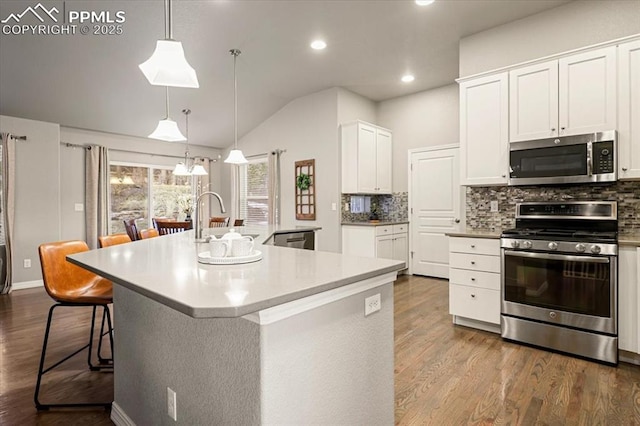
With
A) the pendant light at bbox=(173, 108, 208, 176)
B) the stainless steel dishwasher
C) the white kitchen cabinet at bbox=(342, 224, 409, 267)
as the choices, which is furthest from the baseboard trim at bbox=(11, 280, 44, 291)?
the white kitchen cabinet at bbox=(342, 224, 409, 267)

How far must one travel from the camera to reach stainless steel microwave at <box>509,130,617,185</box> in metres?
2.77

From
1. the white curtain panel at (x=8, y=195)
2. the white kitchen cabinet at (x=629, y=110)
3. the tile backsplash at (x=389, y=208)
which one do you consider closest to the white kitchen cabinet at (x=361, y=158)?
the tile backsplash at (x=389, y=208)

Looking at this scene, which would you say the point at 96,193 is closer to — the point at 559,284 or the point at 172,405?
the point at 172,405

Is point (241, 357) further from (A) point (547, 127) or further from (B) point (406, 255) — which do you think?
(B) point (406, 255)

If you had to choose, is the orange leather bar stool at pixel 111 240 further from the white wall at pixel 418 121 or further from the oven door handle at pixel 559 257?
the white wall at pixel 418 121

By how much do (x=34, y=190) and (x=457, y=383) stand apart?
595cm

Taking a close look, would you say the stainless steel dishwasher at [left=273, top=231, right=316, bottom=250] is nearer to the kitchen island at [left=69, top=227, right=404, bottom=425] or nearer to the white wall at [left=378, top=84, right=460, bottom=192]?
the kitchen island at [left=69, top=227, right=404, bottom=425]

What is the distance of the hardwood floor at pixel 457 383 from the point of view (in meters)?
1.94

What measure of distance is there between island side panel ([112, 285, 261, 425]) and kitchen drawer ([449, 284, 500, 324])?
8.71 feet

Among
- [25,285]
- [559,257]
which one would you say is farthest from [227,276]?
[25,285]

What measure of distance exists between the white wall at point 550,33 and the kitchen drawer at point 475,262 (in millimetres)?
1987

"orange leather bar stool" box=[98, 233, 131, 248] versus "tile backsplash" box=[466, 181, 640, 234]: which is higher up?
"tile backsplash" box=[466, 181, 640, 234]

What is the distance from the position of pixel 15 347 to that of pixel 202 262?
2.59m

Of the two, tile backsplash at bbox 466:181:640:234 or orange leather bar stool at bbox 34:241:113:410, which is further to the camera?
tile backsplash at bbox 466:181:640:234
